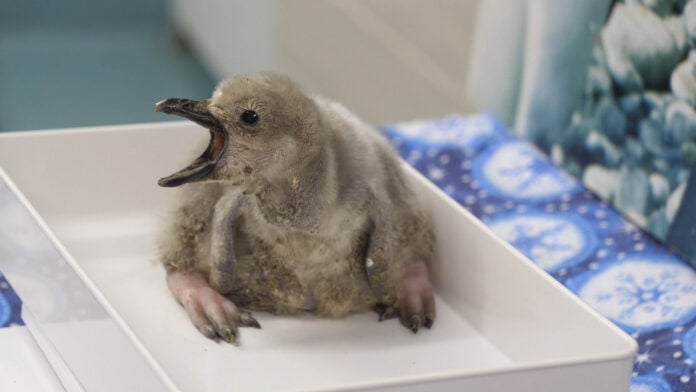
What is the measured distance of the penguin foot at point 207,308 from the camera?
0.77m

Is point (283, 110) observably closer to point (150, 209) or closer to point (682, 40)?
point (150, 209)

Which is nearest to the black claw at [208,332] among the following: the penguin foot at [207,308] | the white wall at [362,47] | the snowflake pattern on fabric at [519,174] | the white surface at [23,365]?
the penguin foot at [207,308]

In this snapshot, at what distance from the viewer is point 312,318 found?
2.68ft

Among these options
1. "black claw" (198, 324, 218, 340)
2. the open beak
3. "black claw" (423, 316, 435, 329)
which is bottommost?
"black claw" (198, 324, 218, 340)

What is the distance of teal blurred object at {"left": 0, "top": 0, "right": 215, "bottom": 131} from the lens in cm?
231

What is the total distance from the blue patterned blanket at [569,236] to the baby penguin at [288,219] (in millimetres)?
167

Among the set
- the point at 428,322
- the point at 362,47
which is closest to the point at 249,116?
the point at 428,322

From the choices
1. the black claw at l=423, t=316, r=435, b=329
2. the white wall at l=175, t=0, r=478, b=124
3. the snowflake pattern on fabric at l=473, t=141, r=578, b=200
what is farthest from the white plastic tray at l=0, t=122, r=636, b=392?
the white wall at l=175, t=0, r=478, b=124

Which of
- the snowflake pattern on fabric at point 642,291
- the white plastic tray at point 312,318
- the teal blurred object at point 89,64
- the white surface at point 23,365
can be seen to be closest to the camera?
the white plastic tray at point 312,318

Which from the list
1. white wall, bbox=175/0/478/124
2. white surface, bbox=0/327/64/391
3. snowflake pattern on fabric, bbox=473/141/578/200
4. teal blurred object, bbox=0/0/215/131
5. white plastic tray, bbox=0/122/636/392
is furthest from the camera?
teal blurred object, bbox=0/0/215/131

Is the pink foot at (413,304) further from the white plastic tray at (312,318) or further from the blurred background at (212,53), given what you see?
the blurred background at (212,53)

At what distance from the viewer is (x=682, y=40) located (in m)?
0.96

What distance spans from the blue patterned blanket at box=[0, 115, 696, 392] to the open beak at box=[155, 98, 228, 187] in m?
0.24

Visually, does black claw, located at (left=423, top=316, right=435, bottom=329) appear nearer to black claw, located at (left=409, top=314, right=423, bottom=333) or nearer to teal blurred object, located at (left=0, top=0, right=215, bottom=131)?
black claw, located at (left=409, top=314, right=423, bottom=333)
